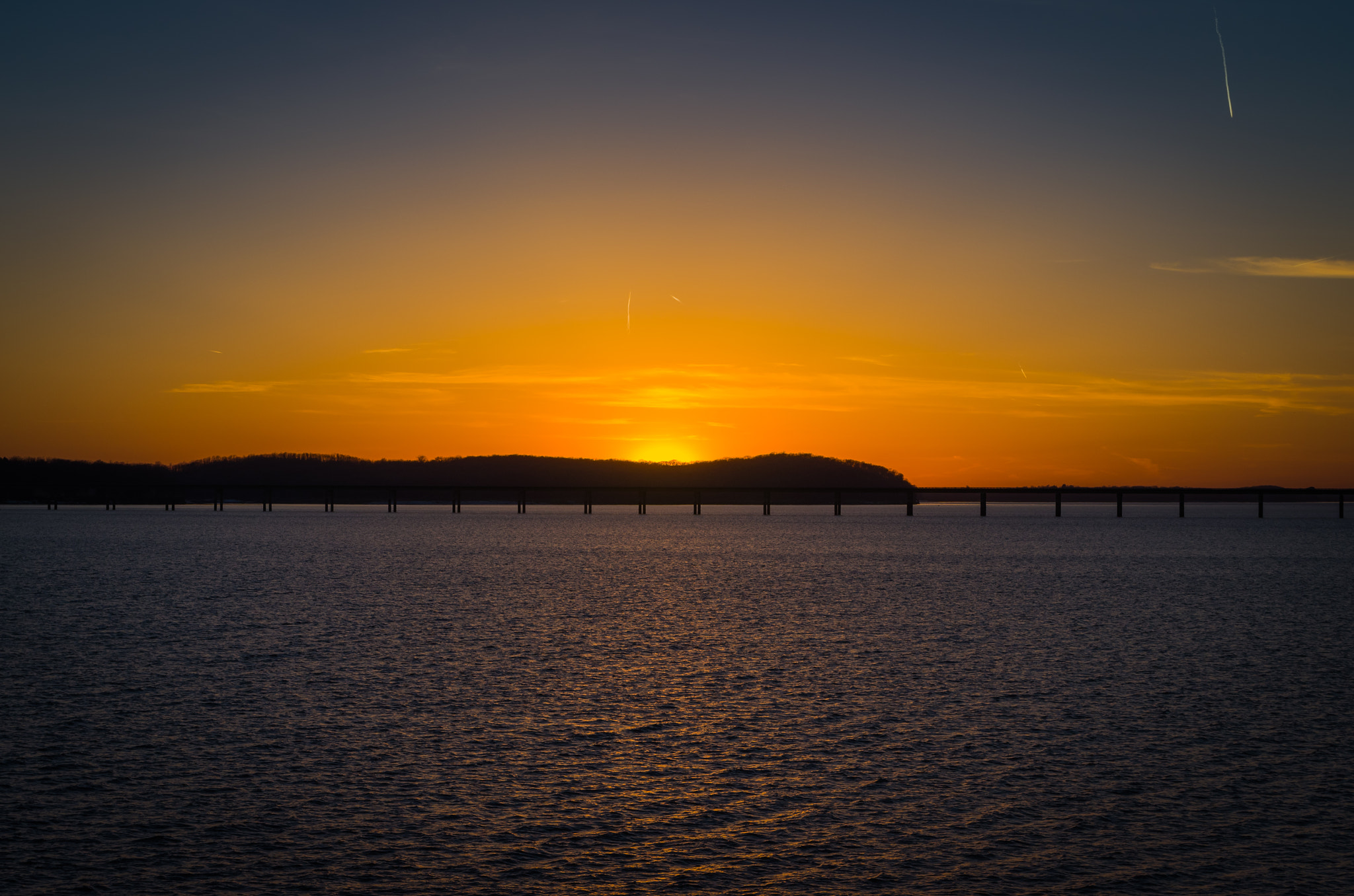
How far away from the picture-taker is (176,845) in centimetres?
788

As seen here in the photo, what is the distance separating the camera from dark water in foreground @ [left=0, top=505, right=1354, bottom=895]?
7523 millimetres

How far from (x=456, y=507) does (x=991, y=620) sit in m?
148

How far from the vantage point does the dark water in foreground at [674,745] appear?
296 inches

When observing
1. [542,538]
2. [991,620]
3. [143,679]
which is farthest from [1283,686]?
[542,538]

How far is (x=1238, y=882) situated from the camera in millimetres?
7090

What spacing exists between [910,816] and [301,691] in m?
8.85

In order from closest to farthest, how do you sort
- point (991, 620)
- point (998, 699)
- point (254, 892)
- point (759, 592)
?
point (254, 892) < point (998, 699) < point (991, 620) < point (759, 592)

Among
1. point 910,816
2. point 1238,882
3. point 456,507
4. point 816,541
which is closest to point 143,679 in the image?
point 910,816

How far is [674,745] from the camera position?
11219mm

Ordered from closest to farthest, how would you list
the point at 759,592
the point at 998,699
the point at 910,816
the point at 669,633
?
1. the point at 910,816
2. the point at 998,699
3. the point at 669,633
4. the point at 759,592

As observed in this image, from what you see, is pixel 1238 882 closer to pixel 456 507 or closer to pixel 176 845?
pixel 176 845

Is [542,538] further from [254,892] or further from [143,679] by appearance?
[254,892]

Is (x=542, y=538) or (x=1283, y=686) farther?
(x=542, y=538)

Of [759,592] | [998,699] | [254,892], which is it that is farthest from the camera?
[759,592]
